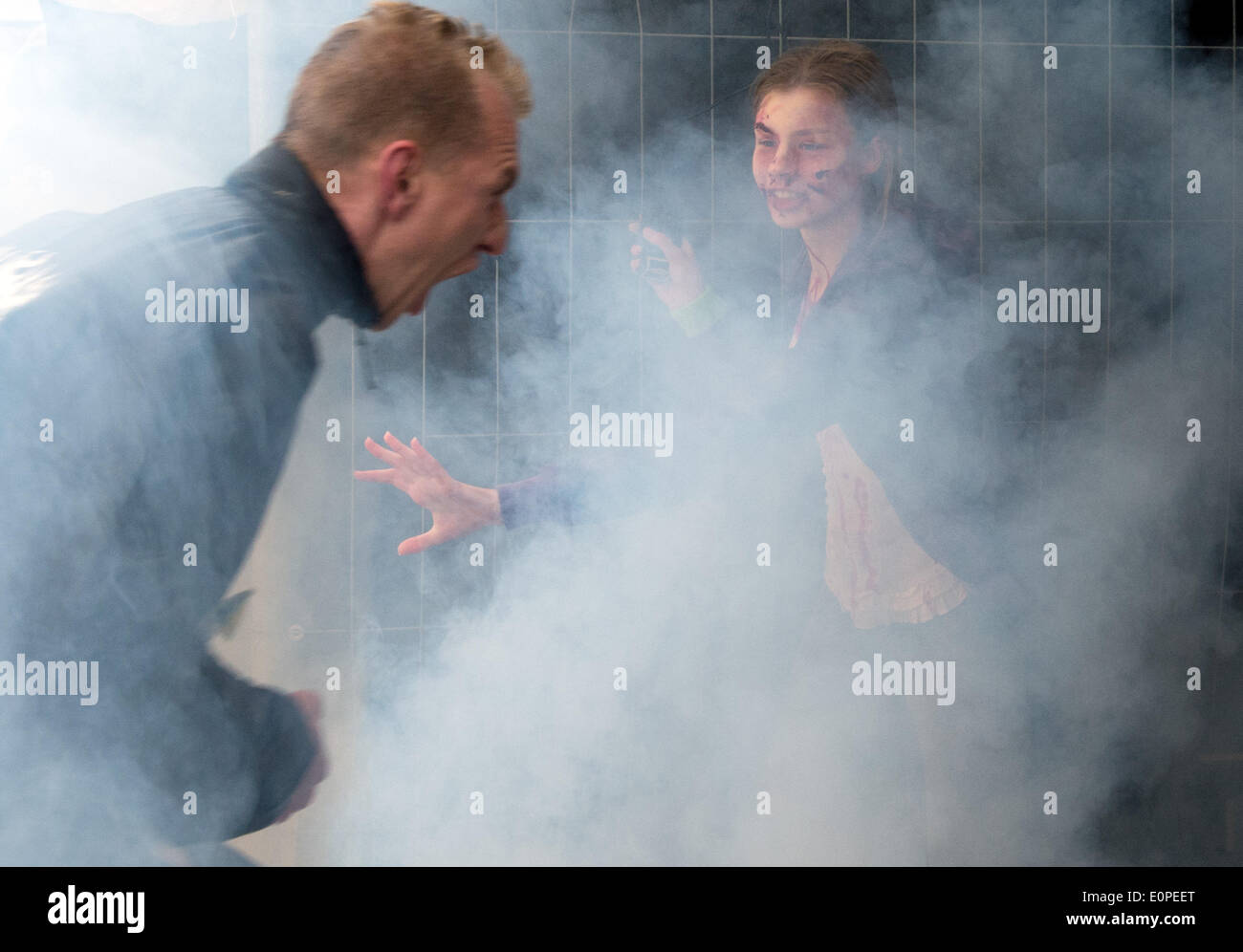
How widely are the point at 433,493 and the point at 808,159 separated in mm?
593

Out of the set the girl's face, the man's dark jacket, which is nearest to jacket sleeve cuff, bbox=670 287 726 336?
→ the girl's face

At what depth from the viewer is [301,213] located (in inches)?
36.6

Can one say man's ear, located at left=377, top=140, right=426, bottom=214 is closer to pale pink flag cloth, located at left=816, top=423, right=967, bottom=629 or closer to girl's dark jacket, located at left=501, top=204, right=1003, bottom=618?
girl's dark jacket, located at left=501, top=204, right=1003, bottom=618

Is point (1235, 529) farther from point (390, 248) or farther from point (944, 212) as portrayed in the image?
point (390, 248)

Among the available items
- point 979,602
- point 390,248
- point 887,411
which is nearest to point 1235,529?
point 979,602

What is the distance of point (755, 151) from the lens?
101 cm

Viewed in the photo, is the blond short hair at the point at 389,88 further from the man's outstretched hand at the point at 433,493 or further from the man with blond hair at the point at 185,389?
the man's outstretched hand at the point at 433,493

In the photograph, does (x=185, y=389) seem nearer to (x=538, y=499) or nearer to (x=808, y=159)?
(x=538, y=499)

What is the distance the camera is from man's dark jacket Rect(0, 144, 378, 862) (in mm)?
933

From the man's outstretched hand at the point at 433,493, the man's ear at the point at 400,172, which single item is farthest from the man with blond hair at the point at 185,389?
the man's outstretched hand at the point at 433,493

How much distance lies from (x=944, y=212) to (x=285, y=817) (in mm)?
1063

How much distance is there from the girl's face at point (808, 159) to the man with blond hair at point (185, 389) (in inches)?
11.4

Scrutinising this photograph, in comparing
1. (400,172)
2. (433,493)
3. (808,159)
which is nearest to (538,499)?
(433,493)

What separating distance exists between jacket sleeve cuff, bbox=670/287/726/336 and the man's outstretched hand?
303 millimetres
